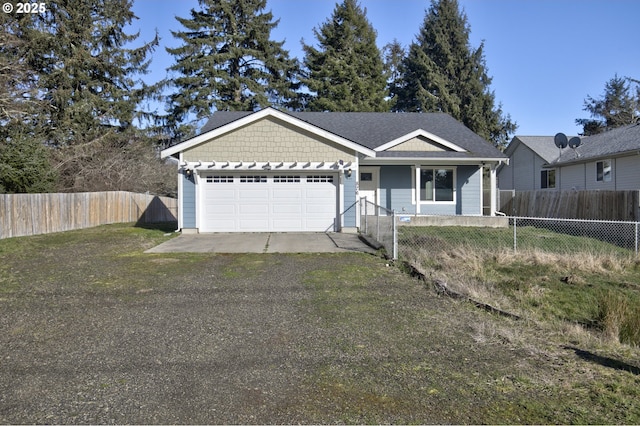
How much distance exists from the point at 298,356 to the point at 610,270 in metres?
8.18

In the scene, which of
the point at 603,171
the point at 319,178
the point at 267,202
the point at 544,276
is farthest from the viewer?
the point at 603,171

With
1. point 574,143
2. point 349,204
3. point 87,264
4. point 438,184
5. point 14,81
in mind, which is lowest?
point 87,264

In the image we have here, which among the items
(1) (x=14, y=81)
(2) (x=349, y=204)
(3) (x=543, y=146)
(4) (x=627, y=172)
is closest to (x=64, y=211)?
(1) (x=14, y=81)

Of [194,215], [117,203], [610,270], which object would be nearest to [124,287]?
[194,215]

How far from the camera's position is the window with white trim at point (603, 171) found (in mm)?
20819

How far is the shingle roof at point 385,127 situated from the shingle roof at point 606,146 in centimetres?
629

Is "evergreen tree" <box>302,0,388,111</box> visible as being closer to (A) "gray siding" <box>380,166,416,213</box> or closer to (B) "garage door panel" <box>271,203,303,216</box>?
(A) "gray siding" <box>380,166,416,213</box>

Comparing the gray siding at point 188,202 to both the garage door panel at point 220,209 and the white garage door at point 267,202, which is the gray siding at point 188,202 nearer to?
the white garage door at point 267,202

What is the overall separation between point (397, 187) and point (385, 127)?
3.64 m

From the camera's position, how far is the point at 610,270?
9281 mm

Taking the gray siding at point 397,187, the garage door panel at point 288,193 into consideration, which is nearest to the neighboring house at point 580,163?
the gray siding at point 397,187

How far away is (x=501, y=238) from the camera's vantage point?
13234mm

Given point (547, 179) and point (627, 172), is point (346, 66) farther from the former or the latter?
point (627, 172)

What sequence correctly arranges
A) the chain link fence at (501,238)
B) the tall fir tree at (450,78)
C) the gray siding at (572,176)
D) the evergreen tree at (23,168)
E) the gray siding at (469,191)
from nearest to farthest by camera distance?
the chain link fence at (501,238), the evergreen tree at (23,168), the gray siding at (469,191), the gray siding at (572,176), the tall fir tree at (450,78)
